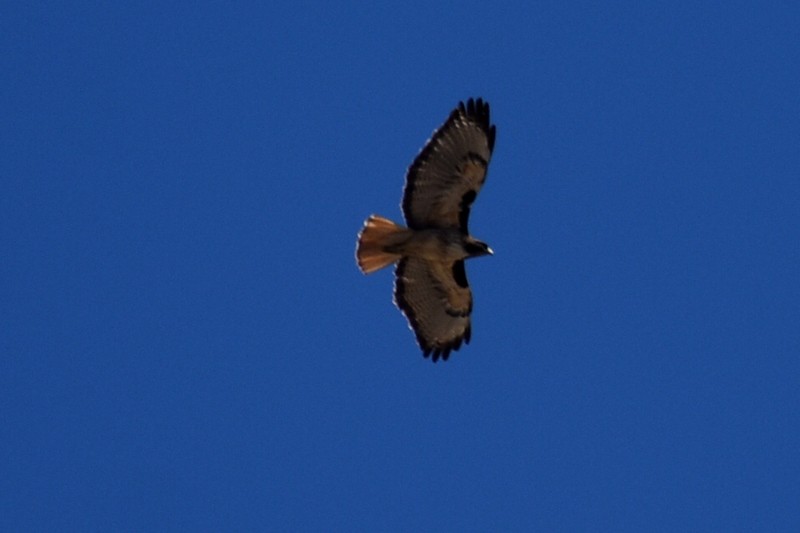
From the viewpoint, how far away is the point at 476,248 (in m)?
18.6

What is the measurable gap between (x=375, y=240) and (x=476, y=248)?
104cm

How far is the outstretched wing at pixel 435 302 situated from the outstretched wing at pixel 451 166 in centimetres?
70

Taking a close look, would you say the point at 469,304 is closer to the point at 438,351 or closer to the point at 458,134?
the point at 438,351

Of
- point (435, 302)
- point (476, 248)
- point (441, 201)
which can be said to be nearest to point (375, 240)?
point (441, 201)

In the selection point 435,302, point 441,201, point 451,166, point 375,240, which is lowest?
point 375,240

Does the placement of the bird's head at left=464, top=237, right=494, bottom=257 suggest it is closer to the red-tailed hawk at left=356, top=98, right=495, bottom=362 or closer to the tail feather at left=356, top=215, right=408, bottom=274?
the red-tailed hawk at left=356, top=98, right=495, bottom=362

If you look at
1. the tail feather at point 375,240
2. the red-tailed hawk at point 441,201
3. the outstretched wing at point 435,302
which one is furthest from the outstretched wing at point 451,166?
the outstretched wing at point 435,302

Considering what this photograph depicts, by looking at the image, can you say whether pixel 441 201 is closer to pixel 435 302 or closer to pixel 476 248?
pixel 476 248

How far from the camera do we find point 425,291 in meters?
19.4

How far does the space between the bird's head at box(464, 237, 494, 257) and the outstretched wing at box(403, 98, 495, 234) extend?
13.2 inches

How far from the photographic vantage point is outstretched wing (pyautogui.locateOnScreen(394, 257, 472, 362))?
756 inches

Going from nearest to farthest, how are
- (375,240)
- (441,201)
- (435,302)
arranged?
1. (375,240)
2. (441,201)
3. (435,302)

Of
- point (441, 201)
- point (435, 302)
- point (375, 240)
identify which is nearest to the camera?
point (375, 240)

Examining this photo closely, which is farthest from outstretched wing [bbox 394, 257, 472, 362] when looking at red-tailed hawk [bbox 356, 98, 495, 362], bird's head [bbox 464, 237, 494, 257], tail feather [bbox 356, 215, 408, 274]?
tail feather [bbox 356, 215, 408, 274]
